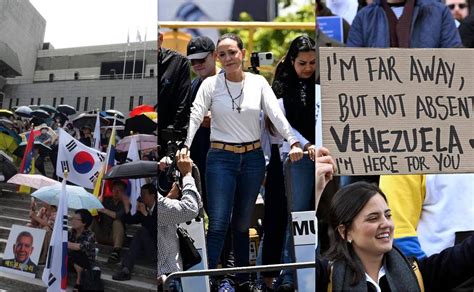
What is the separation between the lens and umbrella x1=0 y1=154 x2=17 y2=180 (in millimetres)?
3778

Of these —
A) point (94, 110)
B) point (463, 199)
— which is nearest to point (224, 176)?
point (94, 110)

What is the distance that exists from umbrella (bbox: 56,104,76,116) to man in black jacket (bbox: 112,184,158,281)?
535mm

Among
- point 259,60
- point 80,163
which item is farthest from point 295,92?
point 80,163

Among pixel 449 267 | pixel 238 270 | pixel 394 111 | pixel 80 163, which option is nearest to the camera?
pixel 238 270

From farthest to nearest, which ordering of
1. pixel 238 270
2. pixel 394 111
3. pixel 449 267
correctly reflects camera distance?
pixel 394 111
pixel 449 267
pixel 238 270

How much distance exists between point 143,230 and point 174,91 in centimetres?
73

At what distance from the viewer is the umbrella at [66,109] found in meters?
3.78

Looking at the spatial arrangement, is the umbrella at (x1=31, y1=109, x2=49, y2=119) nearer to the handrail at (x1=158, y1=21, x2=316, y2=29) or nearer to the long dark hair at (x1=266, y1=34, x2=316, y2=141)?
the handrail at (x1=158, y1=21, x2=316, y2=29)

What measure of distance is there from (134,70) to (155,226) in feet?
2.66

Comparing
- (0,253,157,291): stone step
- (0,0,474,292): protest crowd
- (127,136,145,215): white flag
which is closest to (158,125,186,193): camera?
(0,0,474,292): protest crowd

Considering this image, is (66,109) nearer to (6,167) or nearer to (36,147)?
(36,147)

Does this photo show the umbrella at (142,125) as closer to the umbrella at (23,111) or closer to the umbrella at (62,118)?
the umbrella at (62,118)

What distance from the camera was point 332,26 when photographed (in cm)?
390

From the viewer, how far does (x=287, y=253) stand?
375cm
